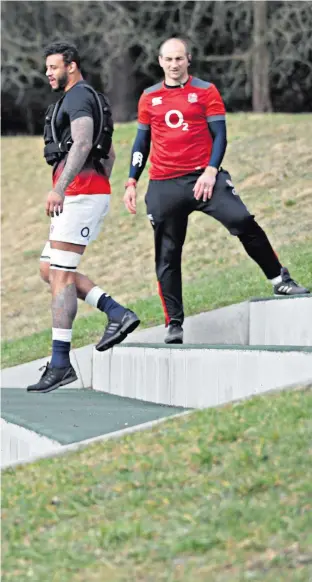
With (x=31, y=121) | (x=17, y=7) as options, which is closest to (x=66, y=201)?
(x=17, y=7)

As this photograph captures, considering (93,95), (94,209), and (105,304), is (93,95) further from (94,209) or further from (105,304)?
(105,304)

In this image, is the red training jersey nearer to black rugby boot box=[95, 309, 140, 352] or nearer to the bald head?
the bald head

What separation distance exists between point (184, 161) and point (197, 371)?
5.50 feet

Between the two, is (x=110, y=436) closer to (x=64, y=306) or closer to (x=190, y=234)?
(x=64, y=306)

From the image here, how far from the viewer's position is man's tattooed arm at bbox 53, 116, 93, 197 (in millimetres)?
7277

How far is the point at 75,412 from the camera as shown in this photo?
7020mm

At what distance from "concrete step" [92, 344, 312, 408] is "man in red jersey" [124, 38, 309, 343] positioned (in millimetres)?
868

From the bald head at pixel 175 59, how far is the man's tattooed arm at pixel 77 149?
756mm

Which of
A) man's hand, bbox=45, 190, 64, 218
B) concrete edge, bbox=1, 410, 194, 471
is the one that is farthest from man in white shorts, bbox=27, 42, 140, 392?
concrete edge, bbox=1, 410, 194, 471

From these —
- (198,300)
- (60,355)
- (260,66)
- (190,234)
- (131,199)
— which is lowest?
(190,234)

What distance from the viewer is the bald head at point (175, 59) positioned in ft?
25.3

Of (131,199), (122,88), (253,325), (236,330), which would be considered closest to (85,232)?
(131,199)

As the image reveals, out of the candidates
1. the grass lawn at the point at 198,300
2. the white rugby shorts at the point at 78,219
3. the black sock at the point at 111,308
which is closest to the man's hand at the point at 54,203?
the white rugby shorts at the point at 78,219

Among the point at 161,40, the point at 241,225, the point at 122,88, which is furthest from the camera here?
the point at 122,88
